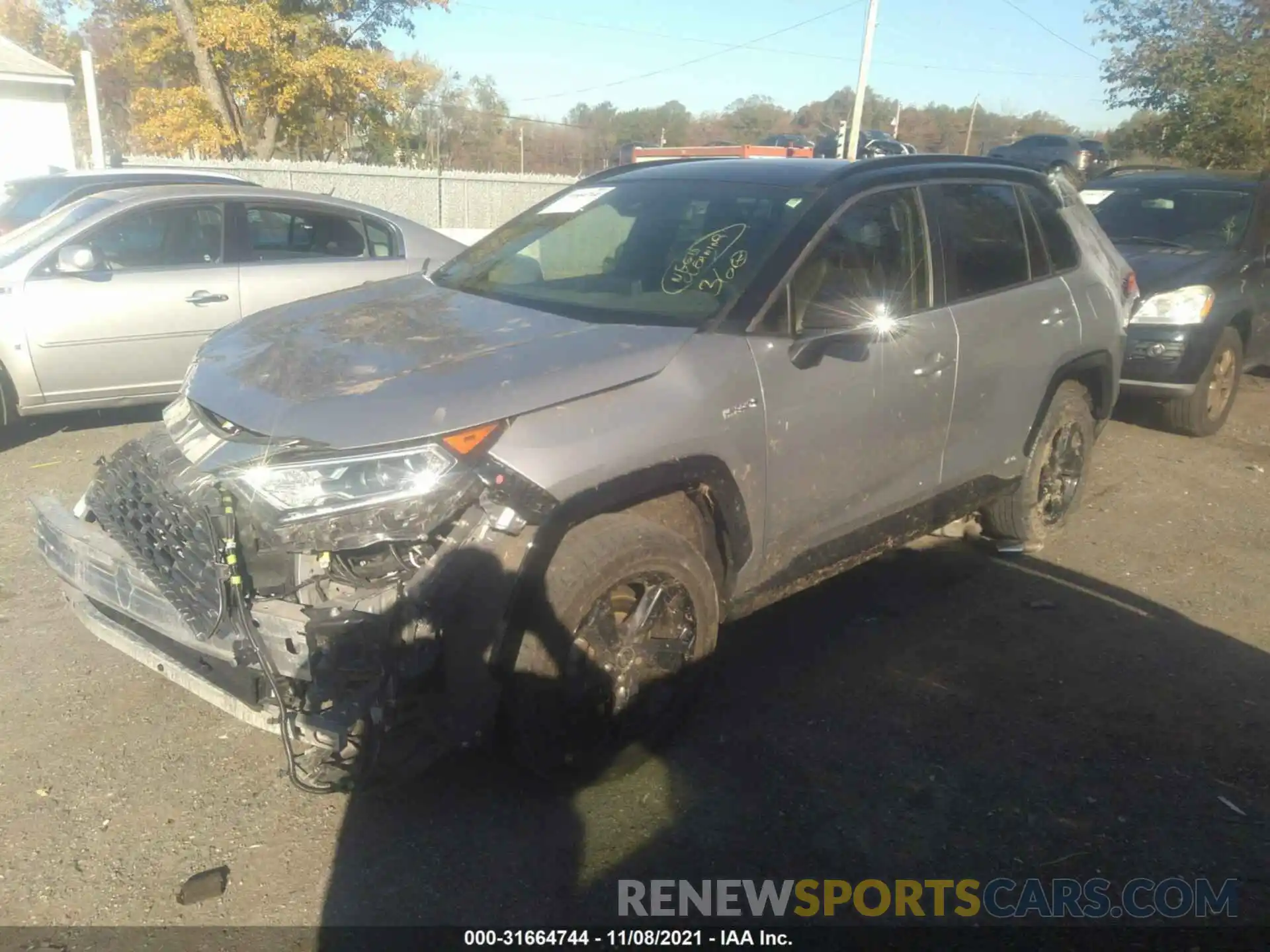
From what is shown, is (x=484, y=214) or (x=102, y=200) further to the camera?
(x=484, y=214)

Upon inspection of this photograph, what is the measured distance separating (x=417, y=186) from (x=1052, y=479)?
18265 millimetres

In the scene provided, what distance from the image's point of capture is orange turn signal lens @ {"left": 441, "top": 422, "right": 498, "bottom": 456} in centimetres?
264

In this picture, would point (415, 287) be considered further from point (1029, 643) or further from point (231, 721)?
point (1029, 643)

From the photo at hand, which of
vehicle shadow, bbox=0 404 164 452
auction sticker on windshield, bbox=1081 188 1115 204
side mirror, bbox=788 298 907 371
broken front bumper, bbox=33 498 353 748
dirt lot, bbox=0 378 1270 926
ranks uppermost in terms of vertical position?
auction sticker on windshield, bbox=1081 188 1115 204

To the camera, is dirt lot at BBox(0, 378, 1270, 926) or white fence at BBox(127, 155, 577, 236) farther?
white fence at BBox(127, 155, 577, 236)

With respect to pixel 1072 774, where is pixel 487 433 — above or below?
above

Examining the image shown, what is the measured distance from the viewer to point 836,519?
3.70m

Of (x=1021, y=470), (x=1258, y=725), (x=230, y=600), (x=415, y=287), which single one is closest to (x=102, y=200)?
(x=415, y=287)

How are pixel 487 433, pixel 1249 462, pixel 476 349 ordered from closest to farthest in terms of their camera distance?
1. pixel 487 433
2. pixel 476 349
3. pixel 1249 462

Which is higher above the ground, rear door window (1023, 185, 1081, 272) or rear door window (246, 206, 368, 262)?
rear door window (1023, 185, 1081, 272)

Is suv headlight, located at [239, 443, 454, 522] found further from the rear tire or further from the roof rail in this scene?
the rear tire

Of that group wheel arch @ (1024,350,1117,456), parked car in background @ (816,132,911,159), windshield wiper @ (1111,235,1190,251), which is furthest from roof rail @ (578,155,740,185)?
parked car in background @ (816,132,911,159)

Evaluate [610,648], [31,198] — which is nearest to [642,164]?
[610,648]

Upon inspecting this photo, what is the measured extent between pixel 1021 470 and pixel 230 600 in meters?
3.65
